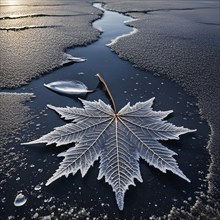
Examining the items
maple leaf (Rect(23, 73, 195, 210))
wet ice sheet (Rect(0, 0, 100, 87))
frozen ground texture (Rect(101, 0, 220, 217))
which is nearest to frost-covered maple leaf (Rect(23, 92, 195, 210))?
maple leaf (Rect(23, 73, 195, 210))

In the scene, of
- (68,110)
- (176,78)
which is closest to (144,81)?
(176,78)

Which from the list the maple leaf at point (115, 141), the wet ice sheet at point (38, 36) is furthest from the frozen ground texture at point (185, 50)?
the wet ice sheet at point (38, 36)

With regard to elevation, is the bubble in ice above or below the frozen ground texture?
below

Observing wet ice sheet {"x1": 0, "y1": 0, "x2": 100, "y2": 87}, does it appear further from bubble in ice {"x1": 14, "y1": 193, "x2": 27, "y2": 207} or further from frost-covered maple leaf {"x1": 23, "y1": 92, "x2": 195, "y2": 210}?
bubble in ice {"x1": 14, "y1": 193, "x2": 27, "y2": 207}

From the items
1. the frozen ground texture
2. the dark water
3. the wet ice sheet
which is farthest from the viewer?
the wet ice sheet

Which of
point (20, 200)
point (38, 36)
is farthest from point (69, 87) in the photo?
point (38, 36)

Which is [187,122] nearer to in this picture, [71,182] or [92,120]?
[92,120]
